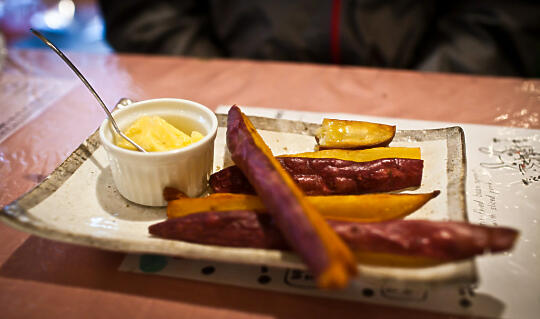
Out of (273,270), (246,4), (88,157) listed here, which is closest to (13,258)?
(88,157)

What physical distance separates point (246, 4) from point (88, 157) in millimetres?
1670

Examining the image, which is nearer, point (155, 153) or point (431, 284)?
point (431, 284)

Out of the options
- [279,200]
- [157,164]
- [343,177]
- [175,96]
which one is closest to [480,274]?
[343,177]

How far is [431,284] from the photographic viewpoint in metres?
0.85

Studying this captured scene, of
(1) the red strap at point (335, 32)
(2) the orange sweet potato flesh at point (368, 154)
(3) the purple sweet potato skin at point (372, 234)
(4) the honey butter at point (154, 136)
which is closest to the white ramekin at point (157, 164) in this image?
(4) the honey butter at point (154, 136)

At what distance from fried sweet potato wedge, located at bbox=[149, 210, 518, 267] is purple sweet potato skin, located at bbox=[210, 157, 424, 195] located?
0.75 ft

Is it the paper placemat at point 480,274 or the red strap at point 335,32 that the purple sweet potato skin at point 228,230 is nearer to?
the paper placemat at point 480,274

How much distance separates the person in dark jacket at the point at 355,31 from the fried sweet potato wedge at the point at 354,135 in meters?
1.29

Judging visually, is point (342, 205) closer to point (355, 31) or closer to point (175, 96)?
point (175, 96)

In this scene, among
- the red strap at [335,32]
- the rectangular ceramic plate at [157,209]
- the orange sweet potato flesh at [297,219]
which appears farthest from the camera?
the red strap at [335,32]

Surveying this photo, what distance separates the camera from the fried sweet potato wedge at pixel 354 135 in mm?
1370

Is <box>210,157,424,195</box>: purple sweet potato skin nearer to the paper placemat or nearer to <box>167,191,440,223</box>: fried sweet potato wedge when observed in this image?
<box>167,191,440,223</box>: fried sweet potato wedge

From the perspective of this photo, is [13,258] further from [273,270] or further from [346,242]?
[346,242]

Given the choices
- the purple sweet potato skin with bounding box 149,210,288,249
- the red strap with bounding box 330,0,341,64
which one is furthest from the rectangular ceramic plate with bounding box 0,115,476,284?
the red strap with bounding box 330,0,341,64
